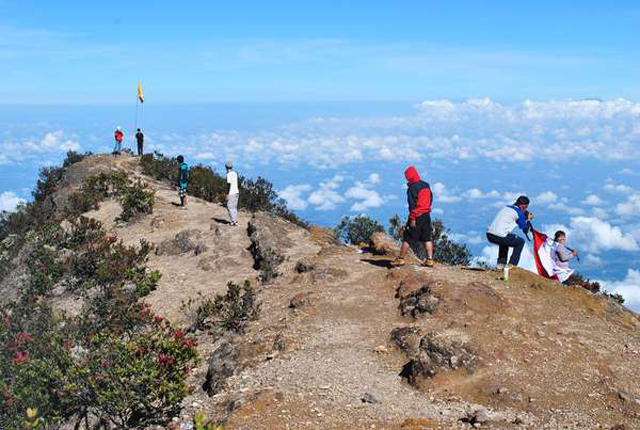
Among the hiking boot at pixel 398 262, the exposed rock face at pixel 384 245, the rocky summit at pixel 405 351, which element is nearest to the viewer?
the rocky summit at pixel 405 351

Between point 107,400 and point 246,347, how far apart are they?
10.6 ft

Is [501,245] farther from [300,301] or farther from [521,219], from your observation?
[300,301]

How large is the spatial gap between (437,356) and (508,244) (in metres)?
4.64

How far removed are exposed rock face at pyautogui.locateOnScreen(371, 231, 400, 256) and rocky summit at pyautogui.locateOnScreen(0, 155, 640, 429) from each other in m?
0.05

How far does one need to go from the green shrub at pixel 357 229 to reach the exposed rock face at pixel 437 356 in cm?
1575

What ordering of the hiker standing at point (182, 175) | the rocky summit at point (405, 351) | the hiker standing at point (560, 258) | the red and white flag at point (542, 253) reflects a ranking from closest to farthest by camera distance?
the rocky summit at point (405, 351), the hiker standing at point (560, 258), the red and white flag at point (542, 253), the hiker standing at point (182, 175)

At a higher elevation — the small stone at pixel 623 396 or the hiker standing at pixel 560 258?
the hiker standing at pixel 560 258

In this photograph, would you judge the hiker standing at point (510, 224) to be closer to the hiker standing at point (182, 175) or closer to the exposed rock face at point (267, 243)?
the exposed rock face at point (267, 243)

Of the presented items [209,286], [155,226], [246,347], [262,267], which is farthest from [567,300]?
[155,226]

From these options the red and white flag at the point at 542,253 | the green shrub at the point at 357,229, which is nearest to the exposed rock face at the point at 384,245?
the red and white flag at the point at 542,253

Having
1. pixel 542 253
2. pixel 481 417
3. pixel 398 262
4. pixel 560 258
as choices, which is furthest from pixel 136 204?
pixel 481 417

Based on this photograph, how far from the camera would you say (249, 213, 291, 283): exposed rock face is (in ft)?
54.8

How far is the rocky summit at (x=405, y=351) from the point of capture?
8312 mm

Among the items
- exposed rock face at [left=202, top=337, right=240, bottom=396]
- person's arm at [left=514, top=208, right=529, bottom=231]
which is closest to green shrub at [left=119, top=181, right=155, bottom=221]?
exposed rock face at [left=202, top=337, right=240, bottom=396]
